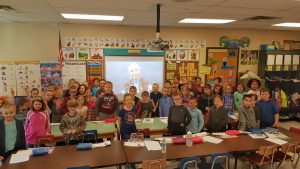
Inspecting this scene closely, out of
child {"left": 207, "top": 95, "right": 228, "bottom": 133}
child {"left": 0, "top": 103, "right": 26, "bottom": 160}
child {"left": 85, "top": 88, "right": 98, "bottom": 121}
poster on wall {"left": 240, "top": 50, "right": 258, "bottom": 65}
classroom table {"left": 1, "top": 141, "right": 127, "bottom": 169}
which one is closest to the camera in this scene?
classroom table {"left": 1, "top": 141, "right": 127, "bottom": 169}

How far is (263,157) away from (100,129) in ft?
8.33

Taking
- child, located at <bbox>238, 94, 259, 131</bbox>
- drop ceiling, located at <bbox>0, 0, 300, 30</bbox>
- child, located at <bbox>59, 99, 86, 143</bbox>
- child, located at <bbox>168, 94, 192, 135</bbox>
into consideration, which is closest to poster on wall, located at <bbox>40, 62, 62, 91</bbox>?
drop ceiling, located at <bbox>0, 0, 300, 30</bbox>

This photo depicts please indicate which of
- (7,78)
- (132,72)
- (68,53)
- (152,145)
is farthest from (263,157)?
(7,78)

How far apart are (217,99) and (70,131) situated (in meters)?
2.55

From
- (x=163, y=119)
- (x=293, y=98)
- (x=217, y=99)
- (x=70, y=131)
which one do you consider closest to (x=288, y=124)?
(x=293, y=98)

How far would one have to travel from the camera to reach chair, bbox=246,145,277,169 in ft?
10.0

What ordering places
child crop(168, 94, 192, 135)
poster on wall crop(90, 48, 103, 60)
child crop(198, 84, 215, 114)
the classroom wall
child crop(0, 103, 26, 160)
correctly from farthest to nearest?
poster on wall crop(90, 48, 103, 60), the classroom wall, child crop(198, 84, 215, 114), child crop(168, 94, 192, 135), child crop(0, 103, 26, 160)

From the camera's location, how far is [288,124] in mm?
6789

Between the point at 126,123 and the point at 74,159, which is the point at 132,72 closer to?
the point at 126,123

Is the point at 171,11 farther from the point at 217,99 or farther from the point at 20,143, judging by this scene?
the point at 20,143

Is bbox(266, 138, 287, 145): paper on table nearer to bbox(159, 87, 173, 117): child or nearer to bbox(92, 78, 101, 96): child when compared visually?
bbox(159, 87, 173, 117): child

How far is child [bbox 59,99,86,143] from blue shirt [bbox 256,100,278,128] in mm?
3253

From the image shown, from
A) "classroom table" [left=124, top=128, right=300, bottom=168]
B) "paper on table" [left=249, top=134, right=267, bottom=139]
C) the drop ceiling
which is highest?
the drop ceiling

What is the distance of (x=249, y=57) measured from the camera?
7.16m
